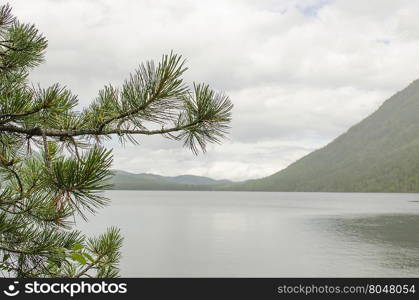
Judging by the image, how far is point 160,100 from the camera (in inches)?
143

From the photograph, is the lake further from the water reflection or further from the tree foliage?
the tree foliage

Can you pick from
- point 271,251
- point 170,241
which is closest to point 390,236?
point 271,251

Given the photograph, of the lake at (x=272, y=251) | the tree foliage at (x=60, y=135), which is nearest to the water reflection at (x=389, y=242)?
the lake at (x=272, y=251)

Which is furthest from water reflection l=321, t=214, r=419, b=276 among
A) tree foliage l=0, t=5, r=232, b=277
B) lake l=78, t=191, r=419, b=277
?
tree foliage l=0, t=5, r=232, b=277

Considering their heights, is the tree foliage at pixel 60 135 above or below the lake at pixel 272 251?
above

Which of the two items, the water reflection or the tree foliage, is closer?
the tree foliage

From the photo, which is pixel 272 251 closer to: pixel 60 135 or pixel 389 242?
pixel 389 242

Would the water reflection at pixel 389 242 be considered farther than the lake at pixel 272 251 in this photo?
Yes

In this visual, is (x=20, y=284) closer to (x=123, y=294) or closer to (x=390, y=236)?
(x=123, y=294)

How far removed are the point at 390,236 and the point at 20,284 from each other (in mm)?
93620

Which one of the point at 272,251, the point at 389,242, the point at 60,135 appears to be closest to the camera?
the point at 60,135

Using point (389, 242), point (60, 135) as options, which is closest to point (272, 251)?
point (389, 242)

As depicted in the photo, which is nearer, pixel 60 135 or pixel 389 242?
pixel 60 135

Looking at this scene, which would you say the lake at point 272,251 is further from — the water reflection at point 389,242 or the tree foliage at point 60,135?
the tree foliage at point 60,135
